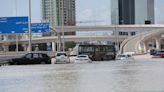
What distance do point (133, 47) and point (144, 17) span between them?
44585 mm

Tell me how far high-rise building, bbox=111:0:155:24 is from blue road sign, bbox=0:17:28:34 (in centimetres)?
11340

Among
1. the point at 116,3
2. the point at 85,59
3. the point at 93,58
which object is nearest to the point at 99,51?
the point at 93,58

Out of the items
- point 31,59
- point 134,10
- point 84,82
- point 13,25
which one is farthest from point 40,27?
point 134,10

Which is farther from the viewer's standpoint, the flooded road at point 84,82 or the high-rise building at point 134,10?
the high-rise building at point 134,10

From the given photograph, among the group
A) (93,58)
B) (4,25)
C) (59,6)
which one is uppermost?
(59,6)

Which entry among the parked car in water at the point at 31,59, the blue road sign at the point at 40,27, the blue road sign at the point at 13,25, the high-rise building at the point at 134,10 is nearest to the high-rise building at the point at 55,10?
the blue road sign at the point at 40,27

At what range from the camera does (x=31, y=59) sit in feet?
167

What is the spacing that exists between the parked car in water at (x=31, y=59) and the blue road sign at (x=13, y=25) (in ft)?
42.3

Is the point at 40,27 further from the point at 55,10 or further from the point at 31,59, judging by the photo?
the point at 55,10

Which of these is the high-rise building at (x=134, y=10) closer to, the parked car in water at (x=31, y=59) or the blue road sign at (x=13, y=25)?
the blue road sign at (x=13, y=25)

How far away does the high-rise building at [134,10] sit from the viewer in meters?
178

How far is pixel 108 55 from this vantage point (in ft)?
219

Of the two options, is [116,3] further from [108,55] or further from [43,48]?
[108,55]

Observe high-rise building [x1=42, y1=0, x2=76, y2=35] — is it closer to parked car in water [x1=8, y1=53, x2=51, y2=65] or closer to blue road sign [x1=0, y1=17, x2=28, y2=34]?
blue road sign [x1=0, y1=17, x2=28, y2=34]
